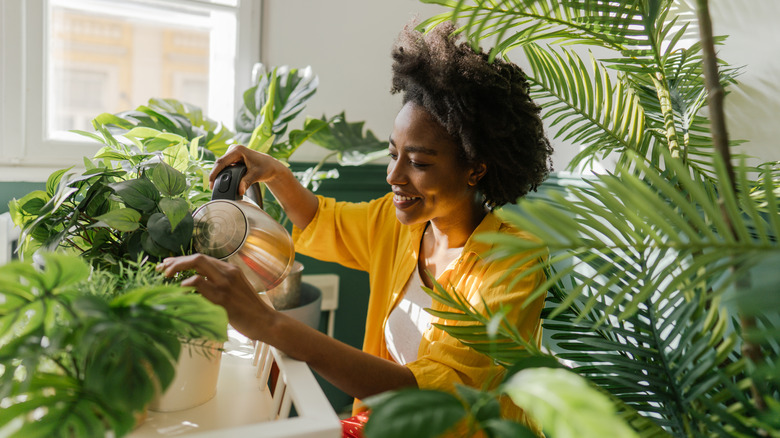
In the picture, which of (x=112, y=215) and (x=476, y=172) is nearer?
(x=112, y=215)

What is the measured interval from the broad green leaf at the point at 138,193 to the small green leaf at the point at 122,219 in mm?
17

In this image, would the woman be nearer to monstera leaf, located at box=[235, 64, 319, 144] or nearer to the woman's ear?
the woman's ear

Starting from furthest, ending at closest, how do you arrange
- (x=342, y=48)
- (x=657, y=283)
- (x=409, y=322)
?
(x=342, y=48)
(x=409, y=322)
(x=657, y=283)

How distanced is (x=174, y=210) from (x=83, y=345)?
24cm

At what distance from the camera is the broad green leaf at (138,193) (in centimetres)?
61

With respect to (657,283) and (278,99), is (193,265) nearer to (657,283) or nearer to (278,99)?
(657,283)

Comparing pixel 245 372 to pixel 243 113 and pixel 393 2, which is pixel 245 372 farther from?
pixel 393 2

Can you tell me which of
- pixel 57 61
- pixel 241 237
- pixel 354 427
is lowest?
pixel 354 427

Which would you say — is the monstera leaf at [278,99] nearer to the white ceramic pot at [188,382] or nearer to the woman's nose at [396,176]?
the woman's nose at [396,176]

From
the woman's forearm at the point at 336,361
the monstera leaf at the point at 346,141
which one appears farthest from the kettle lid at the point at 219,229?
the monstera leaf at the point at 346,141

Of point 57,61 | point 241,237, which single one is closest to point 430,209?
point 241,237

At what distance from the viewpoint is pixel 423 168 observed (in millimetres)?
964

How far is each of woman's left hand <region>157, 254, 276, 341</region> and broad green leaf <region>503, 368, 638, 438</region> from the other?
369 millimetres

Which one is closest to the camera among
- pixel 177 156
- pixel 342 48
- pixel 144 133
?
pixel 177 156
